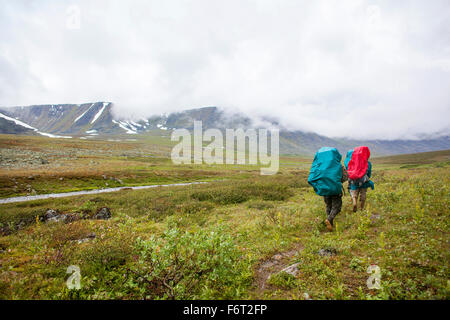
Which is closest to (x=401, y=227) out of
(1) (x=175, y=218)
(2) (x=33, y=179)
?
(1) (x=175, y=218)

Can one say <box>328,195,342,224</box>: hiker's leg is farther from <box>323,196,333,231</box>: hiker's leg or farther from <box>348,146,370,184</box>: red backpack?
<box>348,146,370,184</box>: red backpack

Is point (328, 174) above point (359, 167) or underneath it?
underneath

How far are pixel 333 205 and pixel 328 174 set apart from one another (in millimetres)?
1438

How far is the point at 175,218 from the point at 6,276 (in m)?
7.14

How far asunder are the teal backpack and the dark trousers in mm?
419

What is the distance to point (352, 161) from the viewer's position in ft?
29.0

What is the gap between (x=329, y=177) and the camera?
276 inches

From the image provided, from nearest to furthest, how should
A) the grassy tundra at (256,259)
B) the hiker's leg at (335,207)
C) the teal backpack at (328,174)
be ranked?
1. the grassy tundra at (256,259)
2. the teal backpack at (328,174)
3. the hiker's leg at (335,207)

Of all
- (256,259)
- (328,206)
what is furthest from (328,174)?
(256,259)

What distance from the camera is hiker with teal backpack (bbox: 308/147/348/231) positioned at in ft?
23.0

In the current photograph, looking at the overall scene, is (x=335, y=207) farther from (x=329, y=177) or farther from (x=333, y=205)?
(x=329, y=177)

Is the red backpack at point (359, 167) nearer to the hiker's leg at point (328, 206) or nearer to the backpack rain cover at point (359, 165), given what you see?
the backpack rain cover at point (359, 165)

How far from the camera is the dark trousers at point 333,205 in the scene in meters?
7.40

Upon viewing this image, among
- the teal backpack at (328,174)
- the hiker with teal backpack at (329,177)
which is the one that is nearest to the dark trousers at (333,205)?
the hiker with teal backpack at (329,177)
